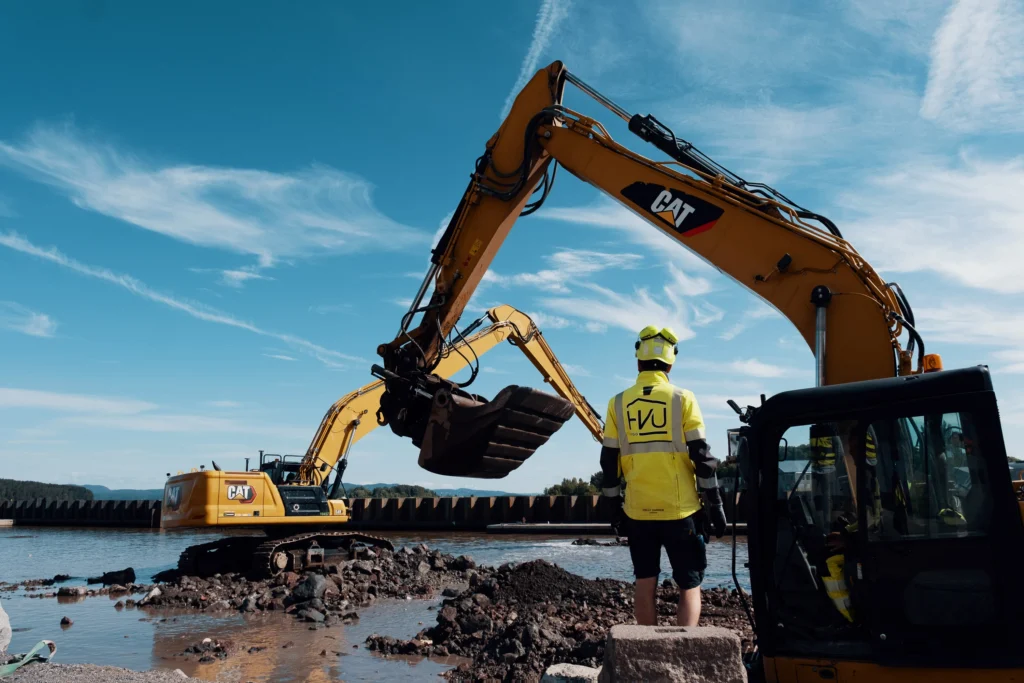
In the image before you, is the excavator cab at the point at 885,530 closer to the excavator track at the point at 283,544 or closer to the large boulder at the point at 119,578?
the excavator track at the point at 283,544

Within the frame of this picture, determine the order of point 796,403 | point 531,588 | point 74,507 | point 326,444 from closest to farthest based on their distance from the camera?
1. point 796,403
2. point 531,588
3. point 326,444
4. point 74,507

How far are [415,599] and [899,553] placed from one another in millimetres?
9083

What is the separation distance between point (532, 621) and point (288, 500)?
717 cm

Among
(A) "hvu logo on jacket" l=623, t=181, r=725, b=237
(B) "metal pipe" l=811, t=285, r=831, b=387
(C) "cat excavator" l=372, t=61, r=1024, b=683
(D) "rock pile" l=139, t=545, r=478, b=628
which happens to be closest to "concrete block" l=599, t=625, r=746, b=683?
(C) "cat excavator" l=372, t=61, r=1024, b=683

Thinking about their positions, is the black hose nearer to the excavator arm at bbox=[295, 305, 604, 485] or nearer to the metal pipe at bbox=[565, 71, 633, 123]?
the metal pipe at bbox=[565, 71, 633, 123]

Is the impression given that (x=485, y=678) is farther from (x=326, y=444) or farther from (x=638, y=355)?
(x=326, y=444)

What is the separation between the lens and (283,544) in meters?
13.0

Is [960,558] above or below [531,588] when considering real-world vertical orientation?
above

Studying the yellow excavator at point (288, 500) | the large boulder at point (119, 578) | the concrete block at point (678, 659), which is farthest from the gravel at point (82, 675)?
the large boulder at point (119, 578)

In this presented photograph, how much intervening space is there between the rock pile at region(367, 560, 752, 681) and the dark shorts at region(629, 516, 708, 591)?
7.51ft

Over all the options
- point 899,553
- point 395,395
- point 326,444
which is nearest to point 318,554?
point 326,444

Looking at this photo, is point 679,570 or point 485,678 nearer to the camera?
point 679,570

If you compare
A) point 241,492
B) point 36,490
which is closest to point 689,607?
point 241,492

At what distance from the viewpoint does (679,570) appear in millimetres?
4078
